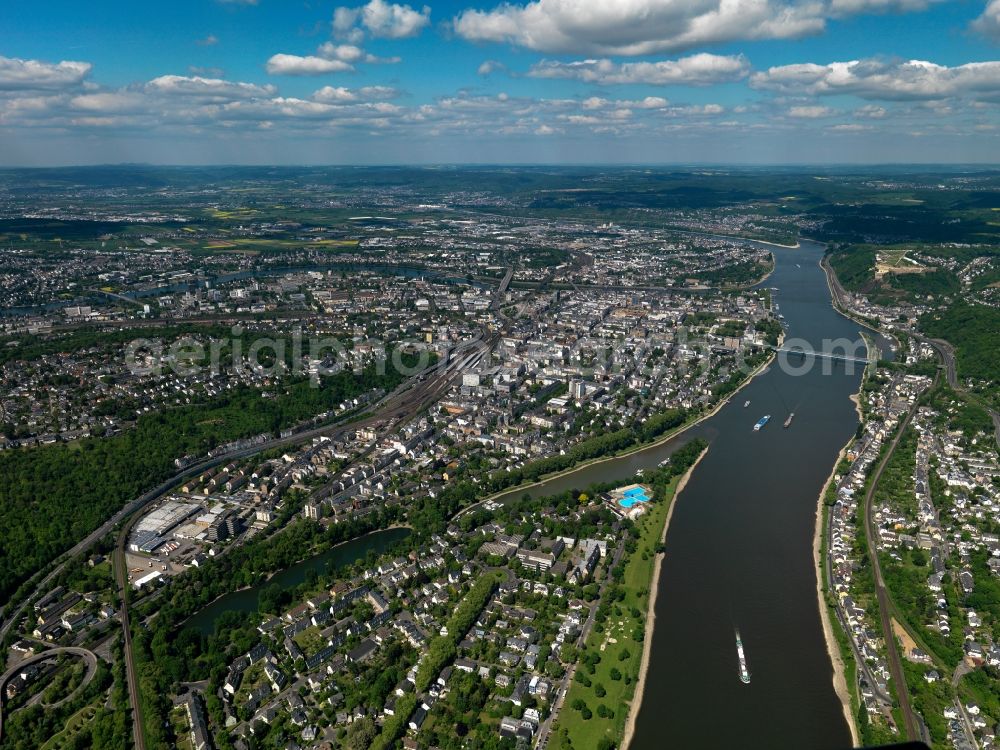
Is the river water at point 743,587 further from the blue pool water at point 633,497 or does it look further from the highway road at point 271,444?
the highway road at point 271,444

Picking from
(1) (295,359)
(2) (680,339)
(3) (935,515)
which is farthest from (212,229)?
(3) (935,515)

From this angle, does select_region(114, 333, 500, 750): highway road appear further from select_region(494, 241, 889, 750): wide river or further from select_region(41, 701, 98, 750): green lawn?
select_region(494, 241, 889, 750): wide river

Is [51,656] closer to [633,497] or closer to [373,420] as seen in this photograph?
[373,420]

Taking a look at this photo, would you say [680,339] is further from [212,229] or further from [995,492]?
[212,229]

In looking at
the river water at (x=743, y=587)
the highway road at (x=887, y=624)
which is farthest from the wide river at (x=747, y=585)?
the highway road at (x=887, y=624)

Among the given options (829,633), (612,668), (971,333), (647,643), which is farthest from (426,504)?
(971,333)

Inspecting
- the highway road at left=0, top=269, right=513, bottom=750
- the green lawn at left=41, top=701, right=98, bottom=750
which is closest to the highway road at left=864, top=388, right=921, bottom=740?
the highway road at left=0, top=269, right=513, bottom=750

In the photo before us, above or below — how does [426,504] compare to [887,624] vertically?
above
